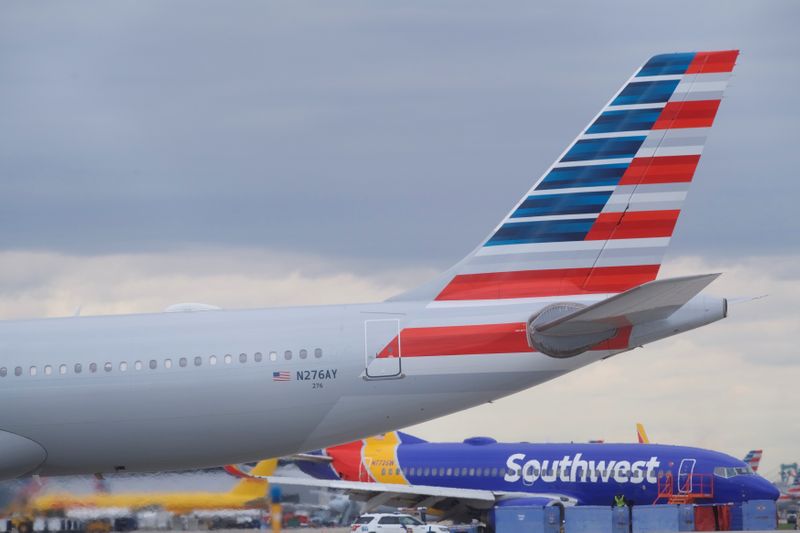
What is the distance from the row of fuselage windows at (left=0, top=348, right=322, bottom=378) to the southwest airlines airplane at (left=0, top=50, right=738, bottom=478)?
0.09 feet

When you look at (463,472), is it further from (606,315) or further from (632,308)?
(632,308)

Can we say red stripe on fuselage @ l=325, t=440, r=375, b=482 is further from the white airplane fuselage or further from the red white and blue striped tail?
the red white and blue striped tail

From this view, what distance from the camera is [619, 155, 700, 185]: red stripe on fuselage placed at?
23406 mm

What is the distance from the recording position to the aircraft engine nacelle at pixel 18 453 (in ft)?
76.7

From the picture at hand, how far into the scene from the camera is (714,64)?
23.7 m

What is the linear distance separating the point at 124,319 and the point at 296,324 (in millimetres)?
3680

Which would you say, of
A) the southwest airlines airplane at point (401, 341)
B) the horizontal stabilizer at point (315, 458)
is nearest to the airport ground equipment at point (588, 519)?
the horizontal stabilizer at point (315, 458)

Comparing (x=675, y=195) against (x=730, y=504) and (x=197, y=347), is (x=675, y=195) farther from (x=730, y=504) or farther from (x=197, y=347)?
(x=730, y=504)

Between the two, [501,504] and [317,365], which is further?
[501,504]

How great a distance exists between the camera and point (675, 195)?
23.5m

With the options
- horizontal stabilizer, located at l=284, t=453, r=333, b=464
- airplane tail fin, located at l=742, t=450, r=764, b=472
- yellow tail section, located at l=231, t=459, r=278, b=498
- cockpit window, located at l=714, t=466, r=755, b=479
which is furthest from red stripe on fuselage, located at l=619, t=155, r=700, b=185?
airplane tail fin, located at l=742, t=450, r=764, b=472

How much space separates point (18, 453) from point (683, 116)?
1426 cm

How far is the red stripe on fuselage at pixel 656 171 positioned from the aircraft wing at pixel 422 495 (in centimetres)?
2678

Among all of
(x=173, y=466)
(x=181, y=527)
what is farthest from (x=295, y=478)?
(x=173, y=466)
